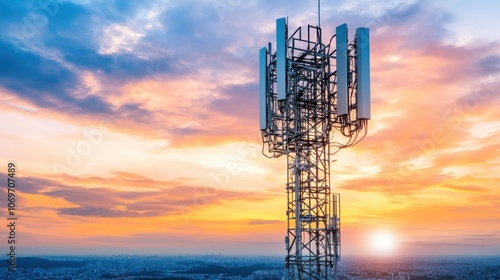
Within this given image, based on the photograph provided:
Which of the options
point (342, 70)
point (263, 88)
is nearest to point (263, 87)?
point (263, 88)

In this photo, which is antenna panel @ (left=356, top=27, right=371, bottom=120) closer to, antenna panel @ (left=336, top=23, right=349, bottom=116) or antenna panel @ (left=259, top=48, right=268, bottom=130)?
antenna panel @ (left=336, top=23, right=349, bottom=116)

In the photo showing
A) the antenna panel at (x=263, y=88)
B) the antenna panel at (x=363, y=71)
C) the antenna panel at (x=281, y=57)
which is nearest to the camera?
the antenna panel at (x=363, y=71)

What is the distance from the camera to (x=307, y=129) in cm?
1570

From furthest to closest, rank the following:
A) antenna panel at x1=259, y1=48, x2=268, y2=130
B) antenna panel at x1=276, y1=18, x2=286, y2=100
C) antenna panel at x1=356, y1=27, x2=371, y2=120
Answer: antenna panel at x1=259, y1=48, x2=268, y2=130
antenna panel at x1=276, y1=18, x2=286, y2=100
antenna panel at x1=356, y1=27, x2=371, y2=120

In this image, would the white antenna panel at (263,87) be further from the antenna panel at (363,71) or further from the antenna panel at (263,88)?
the antenna panel at (363,71)

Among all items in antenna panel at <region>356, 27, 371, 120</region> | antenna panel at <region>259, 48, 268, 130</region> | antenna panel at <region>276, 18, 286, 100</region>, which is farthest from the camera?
antenna panel at <region>259, 48, 268, 130</region>

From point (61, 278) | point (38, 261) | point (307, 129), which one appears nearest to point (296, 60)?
point (307, 129)

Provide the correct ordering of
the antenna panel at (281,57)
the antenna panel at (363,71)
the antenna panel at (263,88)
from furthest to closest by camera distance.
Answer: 1. the antenna panel at (263,88)
2. the antenna panel at (281,57)
3. the antenna panel at (363,71)

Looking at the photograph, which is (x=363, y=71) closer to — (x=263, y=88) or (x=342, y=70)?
(x=342, y=70)

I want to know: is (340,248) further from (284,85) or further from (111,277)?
(111,277)

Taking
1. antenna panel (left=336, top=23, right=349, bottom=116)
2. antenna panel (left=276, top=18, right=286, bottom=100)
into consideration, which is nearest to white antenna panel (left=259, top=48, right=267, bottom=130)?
antenna panel (left=276, top=18, right=286, bottom=100)

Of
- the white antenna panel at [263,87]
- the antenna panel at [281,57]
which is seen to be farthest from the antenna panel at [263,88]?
the antenna panel at [281,57]

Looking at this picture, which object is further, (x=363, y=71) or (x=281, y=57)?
(x=281, y=57)

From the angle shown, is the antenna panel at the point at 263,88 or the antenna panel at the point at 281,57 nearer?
the antenna panel at the point at 281,57
